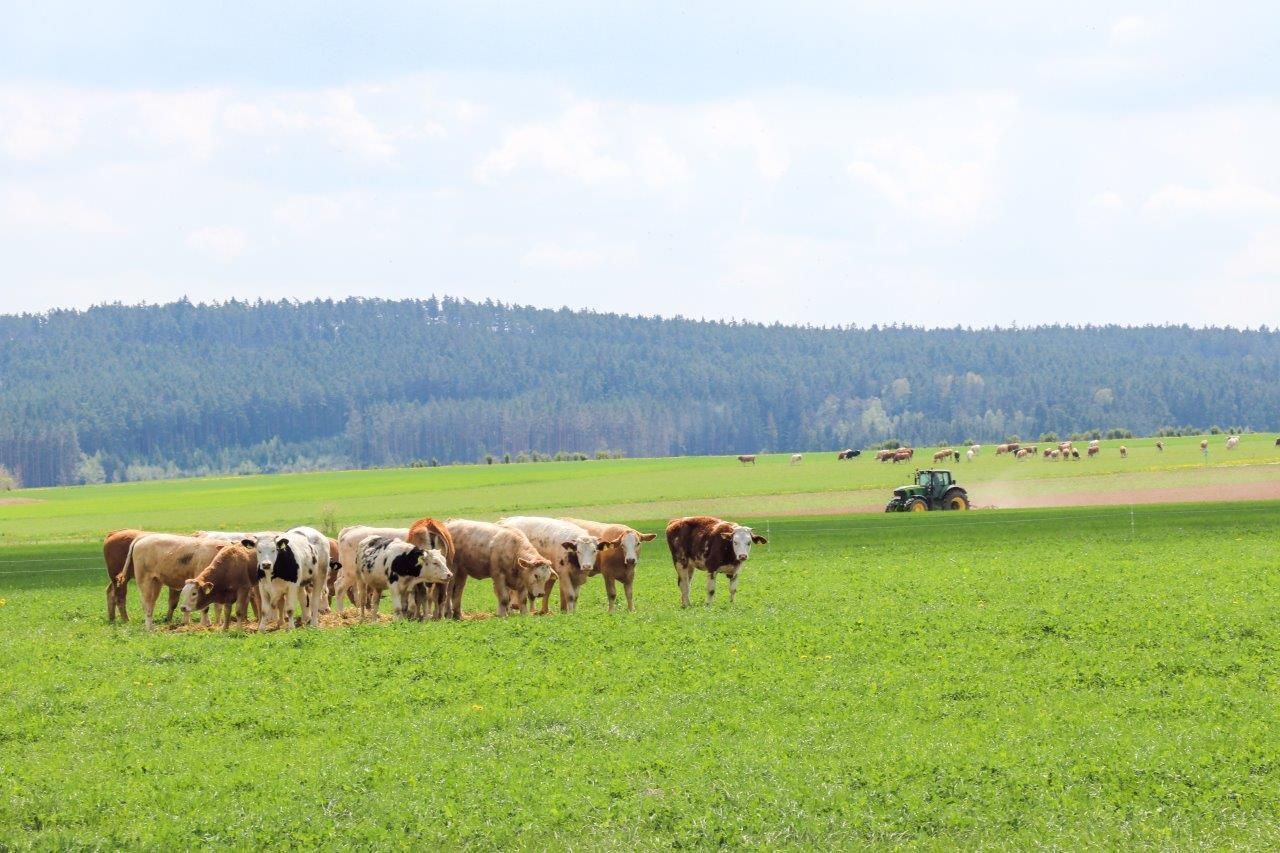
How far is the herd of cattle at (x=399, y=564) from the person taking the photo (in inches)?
1128

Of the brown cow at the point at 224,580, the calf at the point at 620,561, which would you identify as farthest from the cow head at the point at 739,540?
the brown cow at the point at 224,580

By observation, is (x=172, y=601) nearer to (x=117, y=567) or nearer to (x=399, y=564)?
(x=117, y=567)

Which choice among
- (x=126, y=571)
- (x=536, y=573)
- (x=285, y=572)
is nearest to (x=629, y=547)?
(x=536, y=573)

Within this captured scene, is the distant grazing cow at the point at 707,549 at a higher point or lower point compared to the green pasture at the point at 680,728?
higher

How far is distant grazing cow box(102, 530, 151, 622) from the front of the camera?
3120 cm

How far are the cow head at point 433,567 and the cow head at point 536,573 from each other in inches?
63.3

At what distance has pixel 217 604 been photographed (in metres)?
30.5

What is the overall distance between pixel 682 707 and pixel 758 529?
40582 millimetres

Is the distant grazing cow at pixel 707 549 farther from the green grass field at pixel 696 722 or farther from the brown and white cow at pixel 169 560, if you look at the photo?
the brown and white cow at pixel 169 560

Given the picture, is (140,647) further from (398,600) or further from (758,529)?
(758,529)

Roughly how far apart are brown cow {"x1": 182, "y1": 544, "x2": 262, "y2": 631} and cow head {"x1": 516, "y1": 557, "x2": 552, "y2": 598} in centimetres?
532

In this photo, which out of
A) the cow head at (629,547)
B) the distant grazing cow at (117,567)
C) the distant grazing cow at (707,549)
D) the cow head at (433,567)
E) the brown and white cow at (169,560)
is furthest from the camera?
the distant grazing cow at (707,549)

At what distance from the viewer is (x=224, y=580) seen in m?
28.5

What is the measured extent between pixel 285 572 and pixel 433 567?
9.33 feet
